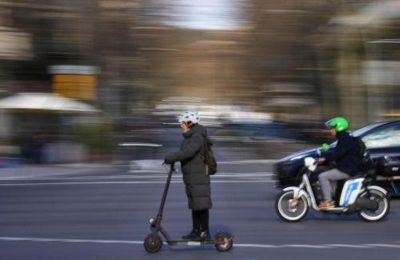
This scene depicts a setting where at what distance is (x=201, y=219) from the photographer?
8609 mm

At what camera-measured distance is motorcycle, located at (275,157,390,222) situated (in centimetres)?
1088

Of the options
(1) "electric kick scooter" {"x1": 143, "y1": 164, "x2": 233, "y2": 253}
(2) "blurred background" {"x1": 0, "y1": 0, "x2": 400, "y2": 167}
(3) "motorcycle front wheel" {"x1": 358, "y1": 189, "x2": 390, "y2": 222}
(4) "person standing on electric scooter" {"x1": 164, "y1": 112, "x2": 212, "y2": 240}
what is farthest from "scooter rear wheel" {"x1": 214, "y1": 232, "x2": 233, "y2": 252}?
(2) "blurred background" {"x1": 0, "y1": 0, "x2": 400, "y2": 167}

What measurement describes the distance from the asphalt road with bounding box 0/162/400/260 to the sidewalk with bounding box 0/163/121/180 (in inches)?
172

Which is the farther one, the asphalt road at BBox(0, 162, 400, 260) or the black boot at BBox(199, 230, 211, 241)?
the asphalt road at BBox(0, 162, 400, 260)

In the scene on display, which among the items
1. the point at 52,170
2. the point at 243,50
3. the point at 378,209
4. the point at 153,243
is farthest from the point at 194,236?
the point at 243,50

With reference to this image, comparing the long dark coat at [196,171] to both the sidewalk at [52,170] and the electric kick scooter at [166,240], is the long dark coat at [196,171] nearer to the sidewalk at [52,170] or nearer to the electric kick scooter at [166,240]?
the electric kick scooter at [166,240]

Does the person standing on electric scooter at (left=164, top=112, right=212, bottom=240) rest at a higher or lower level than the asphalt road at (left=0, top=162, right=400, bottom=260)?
higher

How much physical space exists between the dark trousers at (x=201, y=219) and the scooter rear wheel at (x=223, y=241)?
17cm

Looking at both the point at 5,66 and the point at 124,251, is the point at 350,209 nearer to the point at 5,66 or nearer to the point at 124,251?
the point at 124,251

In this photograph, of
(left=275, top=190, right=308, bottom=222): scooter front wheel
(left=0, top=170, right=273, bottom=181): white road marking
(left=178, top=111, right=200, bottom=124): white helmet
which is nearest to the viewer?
(left=178, top=111, right=200, bottom=124): white helmet

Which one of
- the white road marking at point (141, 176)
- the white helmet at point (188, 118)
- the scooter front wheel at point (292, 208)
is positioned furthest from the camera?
the white road marking at point (141, 176)

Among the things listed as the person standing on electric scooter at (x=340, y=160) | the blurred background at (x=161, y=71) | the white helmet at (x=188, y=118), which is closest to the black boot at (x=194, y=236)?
the white helmet at (x=188, y=118)

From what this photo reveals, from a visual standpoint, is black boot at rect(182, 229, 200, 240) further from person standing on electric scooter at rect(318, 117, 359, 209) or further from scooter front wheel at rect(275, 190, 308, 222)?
person standing on electric scooter at rect(318, 117, 359, 209)

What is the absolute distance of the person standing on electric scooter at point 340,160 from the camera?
10.9 metres
